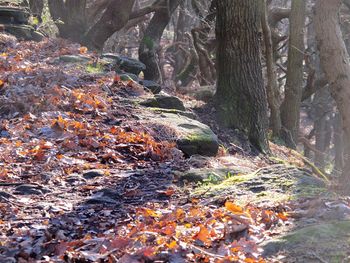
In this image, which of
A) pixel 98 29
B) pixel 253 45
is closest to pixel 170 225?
pixel 253 45

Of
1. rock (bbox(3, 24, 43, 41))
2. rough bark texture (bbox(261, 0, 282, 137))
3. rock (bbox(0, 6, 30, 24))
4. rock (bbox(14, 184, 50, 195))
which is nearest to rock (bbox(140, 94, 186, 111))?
rock (bbox(14, 184, 50, 195))

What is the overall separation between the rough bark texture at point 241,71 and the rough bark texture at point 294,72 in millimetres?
4159

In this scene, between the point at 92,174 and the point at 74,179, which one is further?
the point at 92,174

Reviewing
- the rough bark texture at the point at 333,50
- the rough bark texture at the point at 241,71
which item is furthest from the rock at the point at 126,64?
the rough bark texture at the point at 333,50

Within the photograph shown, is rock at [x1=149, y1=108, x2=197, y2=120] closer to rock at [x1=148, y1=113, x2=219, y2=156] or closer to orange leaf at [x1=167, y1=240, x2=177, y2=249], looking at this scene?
rock at [x1=148, y1=113, x2=219, y2=156]

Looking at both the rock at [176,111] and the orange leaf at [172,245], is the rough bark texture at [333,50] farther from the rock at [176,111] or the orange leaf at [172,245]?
the orange leaf at [172,245]

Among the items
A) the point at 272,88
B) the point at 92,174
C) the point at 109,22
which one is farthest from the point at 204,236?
the point at 109,22

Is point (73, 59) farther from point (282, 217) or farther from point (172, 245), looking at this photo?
point (172, 245)

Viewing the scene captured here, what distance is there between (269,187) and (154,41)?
9.98m

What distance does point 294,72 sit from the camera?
1423 centimetres

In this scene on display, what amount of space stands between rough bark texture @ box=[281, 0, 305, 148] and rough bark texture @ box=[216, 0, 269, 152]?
4.16 meters

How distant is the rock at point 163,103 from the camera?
8664 mm

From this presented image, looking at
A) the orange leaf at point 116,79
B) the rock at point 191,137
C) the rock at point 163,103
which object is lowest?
the rock at point 191,137

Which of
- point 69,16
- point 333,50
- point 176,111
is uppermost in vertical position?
point 69,16
